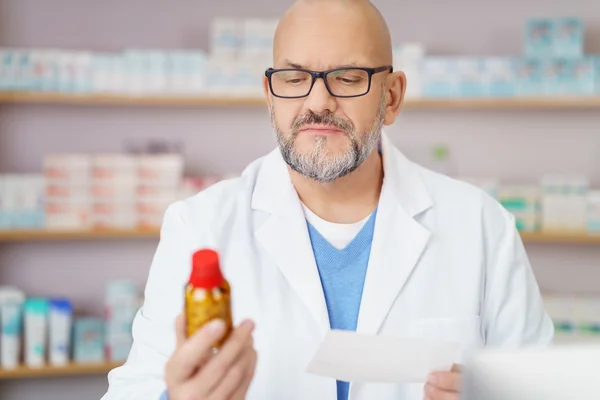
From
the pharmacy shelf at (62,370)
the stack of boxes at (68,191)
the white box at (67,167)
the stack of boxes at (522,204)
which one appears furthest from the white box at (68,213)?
the stack of boxes at (522,204)

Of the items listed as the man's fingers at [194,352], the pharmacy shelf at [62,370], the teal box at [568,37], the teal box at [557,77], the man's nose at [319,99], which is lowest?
the pharmacy shelf at [62,370]

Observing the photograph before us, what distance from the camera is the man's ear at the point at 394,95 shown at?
76.9 inches

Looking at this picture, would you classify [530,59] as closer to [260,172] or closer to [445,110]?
[445,110]

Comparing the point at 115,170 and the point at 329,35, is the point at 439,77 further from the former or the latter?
the point at 329,35

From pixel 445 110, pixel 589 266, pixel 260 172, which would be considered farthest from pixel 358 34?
pixel 589 266

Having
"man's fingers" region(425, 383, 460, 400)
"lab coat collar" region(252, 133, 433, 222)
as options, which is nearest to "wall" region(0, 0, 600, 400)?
"lab coat collar" region(252, 133, 433, 222)

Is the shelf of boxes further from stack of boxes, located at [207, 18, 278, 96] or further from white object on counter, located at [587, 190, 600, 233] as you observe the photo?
white object on counter, located at [587, 190, 600, 233]

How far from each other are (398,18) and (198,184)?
1.34 meters

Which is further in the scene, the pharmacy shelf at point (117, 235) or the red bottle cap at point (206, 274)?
the pharmacy shelf at point (117, 235)

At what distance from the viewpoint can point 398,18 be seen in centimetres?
427

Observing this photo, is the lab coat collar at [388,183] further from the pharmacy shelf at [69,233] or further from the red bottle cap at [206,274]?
the pharmacy shelf at [69,233]

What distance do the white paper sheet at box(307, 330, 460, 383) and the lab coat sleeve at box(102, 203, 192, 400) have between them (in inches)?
15.4

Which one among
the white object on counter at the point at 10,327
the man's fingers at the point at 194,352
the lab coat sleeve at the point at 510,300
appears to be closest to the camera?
the man's fingers at the point at 194,352

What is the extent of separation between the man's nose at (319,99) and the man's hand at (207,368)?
0.73 meters
